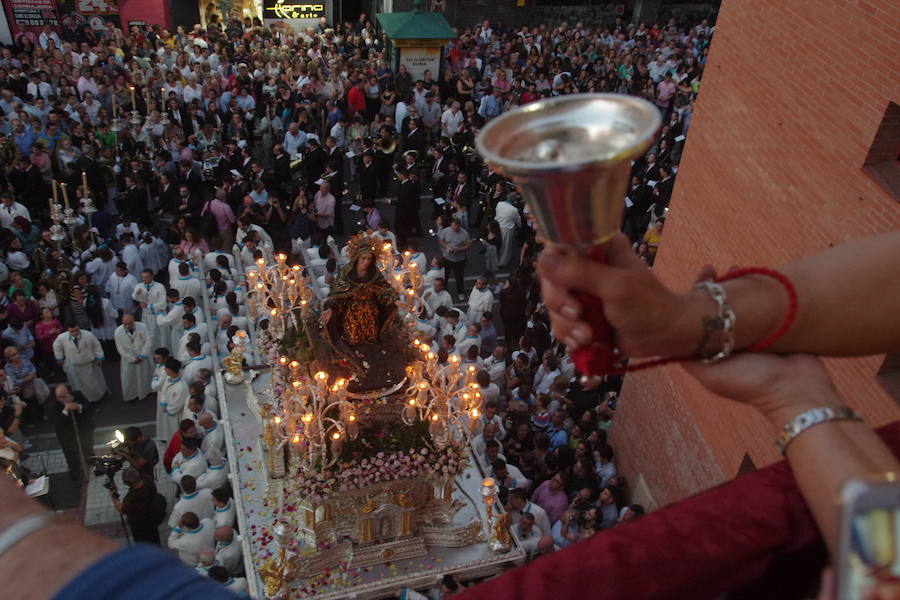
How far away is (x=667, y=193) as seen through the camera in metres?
15.6

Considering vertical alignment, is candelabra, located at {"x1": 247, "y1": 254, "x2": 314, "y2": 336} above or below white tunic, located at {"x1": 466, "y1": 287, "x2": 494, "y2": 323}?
above

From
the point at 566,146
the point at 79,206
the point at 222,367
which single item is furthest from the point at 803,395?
the point at 79,206

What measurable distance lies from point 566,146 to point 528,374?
31.2ft

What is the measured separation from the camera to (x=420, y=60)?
22656 mm

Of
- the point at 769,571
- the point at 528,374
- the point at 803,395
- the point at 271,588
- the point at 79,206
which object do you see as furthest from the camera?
the point at 79,206

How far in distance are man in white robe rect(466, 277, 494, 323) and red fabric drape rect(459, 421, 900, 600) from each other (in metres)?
10.8

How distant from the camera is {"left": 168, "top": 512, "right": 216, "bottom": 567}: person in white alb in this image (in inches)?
319

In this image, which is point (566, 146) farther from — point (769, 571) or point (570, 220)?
point (769, 571)

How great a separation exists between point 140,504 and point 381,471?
8.74 ft

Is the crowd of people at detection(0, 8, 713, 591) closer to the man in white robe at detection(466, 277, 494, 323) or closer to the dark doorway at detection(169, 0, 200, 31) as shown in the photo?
the man in white robe at detection(466, 277, 494, 323)

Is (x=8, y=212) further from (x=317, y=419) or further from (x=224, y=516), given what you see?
(x=317, y=419)

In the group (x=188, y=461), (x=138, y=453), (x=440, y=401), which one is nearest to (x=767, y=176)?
(x=440, y=401)

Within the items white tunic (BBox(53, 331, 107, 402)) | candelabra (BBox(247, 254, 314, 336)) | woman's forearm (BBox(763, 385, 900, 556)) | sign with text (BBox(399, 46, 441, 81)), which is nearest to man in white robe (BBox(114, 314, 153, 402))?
white tunic (BBox(53, 331, 107, 402))

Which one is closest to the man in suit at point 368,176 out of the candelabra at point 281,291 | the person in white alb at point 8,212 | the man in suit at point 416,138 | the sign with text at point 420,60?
the man in suit at point 416,138
